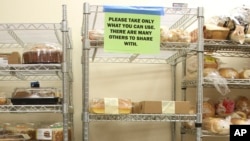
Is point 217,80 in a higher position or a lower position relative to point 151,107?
higher

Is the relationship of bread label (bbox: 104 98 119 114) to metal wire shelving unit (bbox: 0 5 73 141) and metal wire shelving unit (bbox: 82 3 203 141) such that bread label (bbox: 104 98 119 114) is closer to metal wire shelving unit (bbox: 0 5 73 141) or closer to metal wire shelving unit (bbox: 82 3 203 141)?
metal wire shelving unit (bbox: 82 3 203 141)

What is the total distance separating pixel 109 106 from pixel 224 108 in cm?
71

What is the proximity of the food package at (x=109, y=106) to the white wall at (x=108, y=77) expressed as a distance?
19.5 inches

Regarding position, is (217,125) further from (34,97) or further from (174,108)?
(34,97)

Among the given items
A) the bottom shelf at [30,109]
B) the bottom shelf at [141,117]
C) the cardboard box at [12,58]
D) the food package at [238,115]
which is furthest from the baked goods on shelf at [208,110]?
the cardboard box at [12,58]

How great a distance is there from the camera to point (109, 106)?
1789 mm

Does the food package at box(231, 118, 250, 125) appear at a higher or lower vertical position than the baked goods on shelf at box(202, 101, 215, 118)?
lower

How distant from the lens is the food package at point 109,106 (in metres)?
1.79

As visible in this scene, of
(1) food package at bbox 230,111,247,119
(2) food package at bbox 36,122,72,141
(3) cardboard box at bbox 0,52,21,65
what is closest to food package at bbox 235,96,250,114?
(1) food package at bbox 230,111,247,119

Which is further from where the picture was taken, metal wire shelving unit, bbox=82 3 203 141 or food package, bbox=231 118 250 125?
food package, bbox=231 118 250 125

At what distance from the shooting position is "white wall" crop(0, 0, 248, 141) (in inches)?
89.0

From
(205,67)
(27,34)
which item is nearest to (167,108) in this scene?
(205,67)

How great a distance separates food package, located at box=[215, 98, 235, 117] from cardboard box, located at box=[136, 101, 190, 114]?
1.06ft

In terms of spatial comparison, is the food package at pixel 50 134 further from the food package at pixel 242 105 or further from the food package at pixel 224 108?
the food package at pixel 242 105
